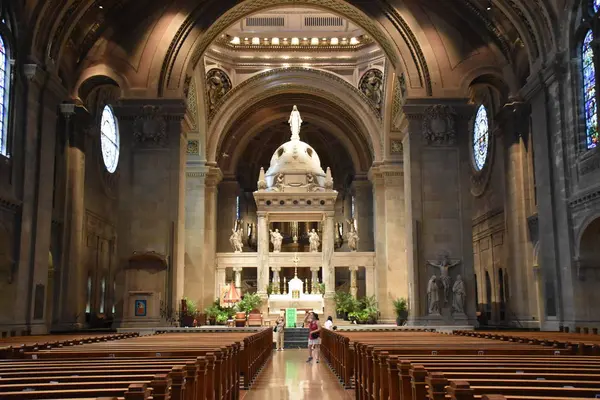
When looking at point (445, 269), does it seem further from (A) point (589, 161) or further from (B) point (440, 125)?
(A) point (589, 161)

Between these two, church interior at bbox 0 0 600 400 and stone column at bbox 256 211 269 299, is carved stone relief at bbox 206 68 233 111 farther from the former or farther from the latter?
stone column at bbox 256 211 269 299

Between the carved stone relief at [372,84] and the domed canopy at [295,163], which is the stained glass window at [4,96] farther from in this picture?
the carved stone relief at [372,84]

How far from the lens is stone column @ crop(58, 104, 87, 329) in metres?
24.1

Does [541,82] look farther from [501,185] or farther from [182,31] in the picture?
[182,31]

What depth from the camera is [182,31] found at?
25625 millimetres

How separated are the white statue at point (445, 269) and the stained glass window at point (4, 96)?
566 inches

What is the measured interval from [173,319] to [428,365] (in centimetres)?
1833

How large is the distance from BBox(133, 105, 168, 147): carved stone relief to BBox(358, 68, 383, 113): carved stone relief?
51.8 ft

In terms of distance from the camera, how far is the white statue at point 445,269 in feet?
79.0

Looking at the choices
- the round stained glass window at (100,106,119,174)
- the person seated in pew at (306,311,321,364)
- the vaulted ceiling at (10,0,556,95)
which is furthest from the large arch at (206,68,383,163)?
the person seated in pew at (306,311,321,364)

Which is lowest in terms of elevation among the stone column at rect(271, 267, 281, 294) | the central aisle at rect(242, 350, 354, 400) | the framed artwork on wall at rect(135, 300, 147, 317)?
the central aisle at rect(242, 350, 354, 400)

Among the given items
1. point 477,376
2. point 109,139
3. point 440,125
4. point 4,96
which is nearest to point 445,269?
point 440,125

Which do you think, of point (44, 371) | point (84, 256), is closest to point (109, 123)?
point (84, 256)

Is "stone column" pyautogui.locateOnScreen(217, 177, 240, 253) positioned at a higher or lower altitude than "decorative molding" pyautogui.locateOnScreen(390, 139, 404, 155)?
lower
